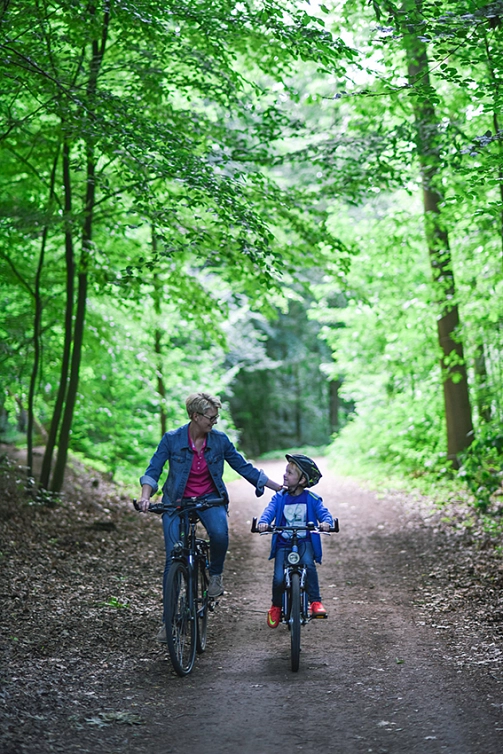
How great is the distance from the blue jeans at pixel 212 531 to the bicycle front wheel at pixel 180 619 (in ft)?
0.56

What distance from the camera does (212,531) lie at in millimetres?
5789

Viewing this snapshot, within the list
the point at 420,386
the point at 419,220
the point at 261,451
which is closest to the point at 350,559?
the point at 419,220

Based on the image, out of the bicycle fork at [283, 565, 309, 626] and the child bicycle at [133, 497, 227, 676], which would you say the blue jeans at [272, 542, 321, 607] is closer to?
the bicycle fork at [283, 565, 309, 626]

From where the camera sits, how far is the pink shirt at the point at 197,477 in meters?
5.84

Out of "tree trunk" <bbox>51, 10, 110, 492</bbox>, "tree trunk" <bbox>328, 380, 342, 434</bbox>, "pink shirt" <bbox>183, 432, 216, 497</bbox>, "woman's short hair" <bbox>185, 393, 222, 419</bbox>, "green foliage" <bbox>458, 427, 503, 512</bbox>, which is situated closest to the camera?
"woman's short hair" <bbox>185, 393, 222, 419</bbox>

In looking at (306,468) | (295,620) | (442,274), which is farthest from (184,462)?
(442,274)

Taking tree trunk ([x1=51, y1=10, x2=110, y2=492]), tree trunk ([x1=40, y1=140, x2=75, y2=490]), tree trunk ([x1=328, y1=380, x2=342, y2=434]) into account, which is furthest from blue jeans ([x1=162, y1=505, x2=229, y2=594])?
tree trunk ([x1=328, y1=380, x2=342, y2=434])

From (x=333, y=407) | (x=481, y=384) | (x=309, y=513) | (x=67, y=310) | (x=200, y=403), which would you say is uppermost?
(x=67, y=310)

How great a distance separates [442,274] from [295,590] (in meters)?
8.95

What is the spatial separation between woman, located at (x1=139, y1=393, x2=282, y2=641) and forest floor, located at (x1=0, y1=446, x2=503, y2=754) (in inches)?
30.6

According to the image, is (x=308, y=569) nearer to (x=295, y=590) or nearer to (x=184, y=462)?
(x=295, y=590)

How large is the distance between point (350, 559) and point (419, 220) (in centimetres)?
653

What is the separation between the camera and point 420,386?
688 inches

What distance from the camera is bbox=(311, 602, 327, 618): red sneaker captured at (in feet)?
19.2
